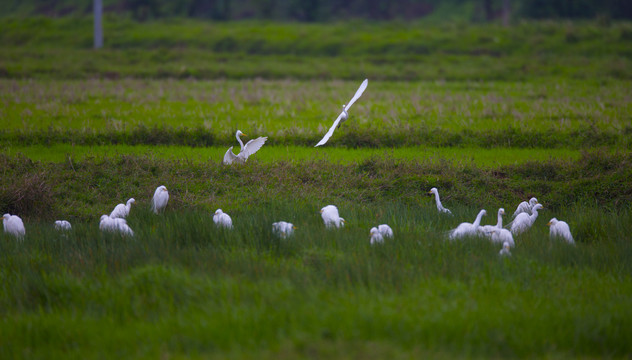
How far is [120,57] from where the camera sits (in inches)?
1324

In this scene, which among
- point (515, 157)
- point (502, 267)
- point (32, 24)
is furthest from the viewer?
point (32, 24)

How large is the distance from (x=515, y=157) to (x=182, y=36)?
35.3 m

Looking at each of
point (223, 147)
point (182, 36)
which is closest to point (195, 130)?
point (223, 147)

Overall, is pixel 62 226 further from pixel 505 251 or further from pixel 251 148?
pixel 505 251

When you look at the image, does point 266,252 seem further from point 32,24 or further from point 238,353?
point 32,24

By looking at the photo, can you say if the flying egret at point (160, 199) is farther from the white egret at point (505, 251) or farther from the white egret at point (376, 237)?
the white egret at point (505, 251)

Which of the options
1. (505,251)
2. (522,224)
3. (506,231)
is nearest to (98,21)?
(522,224)

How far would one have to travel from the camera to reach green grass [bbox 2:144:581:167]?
11797mm

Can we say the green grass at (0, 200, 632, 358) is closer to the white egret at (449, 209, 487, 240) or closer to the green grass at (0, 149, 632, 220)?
the white egret at (449, 209, 487, 240)

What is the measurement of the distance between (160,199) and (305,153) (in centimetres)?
→ 447

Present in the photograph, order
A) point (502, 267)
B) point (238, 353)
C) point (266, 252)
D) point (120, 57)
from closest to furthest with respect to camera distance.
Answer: point (238, 353) < point (502, 267) < point (266, 252) < point (120, 57)

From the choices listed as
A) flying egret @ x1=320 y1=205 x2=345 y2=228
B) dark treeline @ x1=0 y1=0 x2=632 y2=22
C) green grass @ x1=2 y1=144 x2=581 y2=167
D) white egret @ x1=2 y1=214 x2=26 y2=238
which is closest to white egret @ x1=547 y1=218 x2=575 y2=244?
flying egret @ x1=320 y1=205 x2=345 y2=228

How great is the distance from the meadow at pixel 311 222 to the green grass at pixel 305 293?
0.08 ft

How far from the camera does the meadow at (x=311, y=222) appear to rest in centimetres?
526
